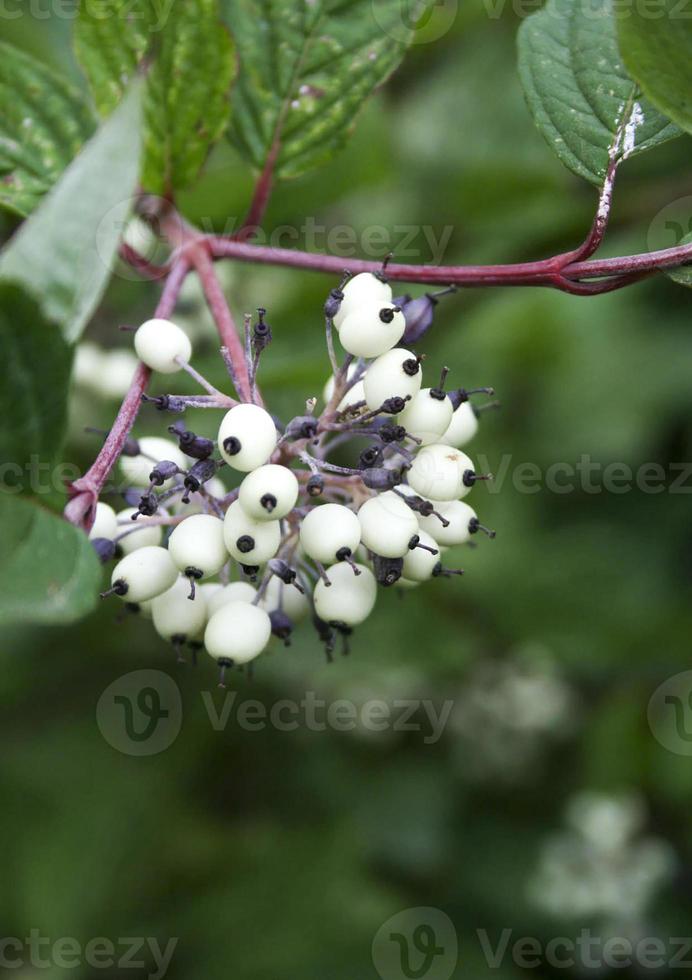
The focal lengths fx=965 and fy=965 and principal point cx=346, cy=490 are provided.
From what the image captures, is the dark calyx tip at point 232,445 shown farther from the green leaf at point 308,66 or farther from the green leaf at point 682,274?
the green leaf at point 308,66

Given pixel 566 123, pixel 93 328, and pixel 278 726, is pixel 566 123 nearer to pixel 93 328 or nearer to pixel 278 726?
pixel 93 328

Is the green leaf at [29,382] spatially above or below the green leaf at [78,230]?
below

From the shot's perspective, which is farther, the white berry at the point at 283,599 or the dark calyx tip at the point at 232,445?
the white berry at the point at 283,599

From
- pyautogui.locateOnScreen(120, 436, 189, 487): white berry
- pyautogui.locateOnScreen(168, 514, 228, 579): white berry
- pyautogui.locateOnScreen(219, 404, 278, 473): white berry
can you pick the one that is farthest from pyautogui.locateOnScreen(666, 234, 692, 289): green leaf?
pyautogui.locateOnScreen(120, 436, 189, 487): white berry

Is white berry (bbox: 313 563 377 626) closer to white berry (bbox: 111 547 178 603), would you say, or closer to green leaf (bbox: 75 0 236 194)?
white berry (bbox: 111 547 178 603)

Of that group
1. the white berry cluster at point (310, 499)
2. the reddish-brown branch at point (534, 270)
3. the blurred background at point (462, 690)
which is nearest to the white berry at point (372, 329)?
the white berry cluster at point (310, 499)

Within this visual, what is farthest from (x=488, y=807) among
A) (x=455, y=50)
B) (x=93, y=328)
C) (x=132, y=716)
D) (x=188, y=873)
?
(x=455, y=50)

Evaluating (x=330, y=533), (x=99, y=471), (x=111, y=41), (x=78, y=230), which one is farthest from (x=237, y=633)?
(x=111, y=41)
